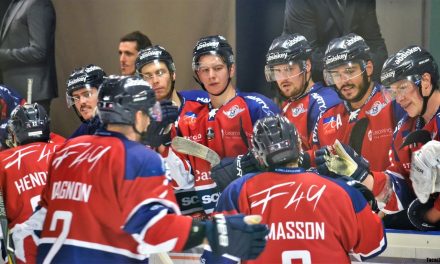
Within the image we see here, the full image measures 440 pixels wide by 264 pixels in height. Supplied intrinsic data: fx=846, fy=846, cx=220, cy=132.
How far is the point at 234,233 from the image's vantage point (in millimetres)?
3096

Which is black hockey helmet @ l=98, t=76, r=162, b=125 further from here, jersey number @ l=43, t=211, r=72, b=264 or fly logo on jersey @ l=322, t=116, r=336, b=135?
fly logo on jersey @ l=322, t=116, r=336, b=135

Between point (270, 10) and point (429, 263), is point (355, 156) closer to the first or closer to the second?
point (429, 263)

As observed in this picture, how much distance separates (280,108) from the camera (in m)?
4.91

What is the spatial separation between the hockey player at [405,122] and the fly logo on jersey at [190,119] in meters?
1.14

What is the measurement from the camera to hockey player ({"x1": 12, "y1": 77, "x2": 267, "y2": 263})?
306 centimetres

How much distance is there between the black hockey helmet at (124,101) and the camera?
3.25 meters

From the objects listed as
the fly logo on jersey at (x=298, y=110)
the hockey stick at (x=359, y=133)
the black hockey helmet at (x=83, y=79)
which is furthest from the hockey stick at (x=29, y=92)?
the hockey stick at (x=359, y=133)

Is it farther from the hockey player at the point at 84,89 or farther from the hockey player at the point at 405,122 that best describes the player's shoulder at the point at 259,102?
the hockey player at the point at 84,89

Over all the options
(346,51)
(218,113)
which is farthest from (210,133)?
(346,51)

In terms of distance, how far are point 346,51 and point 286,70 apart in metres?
0.38

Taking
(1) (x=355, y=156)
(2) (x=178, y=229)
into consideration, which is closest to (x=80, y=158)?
(2) (x=178, y=229)

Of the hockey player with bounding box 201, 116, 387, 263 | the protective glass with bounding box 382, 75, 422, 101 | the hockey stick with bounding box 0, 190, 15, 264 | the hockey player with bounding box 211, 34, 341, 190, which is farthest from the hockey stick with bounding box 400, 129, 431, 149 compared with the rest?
the hockey stick with bounding box 0, 190, 15, 264

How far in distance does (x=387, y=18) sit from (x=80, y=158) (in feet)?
7.30

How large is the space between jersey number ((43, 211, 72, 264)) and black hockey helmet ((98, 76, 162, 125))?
→ 39 cm
